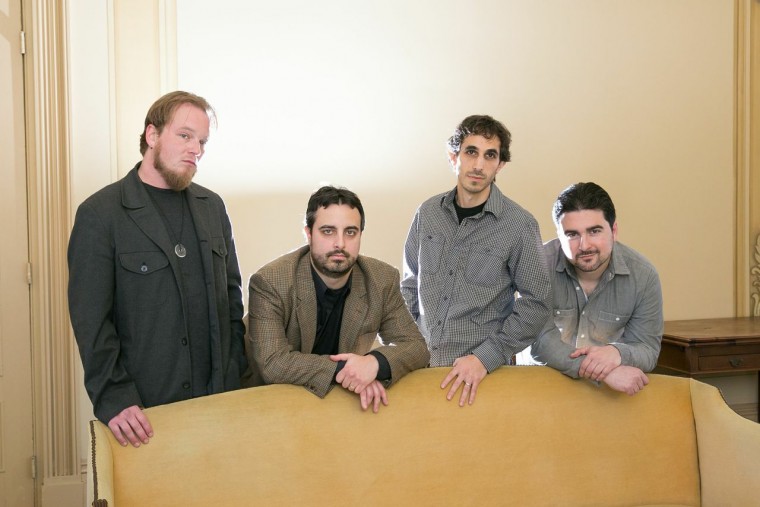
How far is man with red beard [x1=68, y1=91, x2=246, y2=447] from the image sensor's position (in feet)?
6.85

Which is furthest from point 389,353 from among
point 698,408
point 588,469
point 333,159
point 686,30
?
point 686,30

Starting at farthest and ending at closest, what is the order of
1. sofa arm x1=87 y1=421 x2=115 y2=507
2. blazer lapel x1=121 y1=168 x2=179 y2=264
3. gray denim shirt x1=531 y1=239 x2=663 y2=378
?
gray denim shirt x1=531 y1=239 x2=663 y2=378 → blazer lapel x1=121 y1=168 x2=179 y2=264 → sofa arm x1=87 y1=421 x2=115 y2=507

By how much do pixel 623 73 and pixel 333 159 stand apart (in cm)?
161

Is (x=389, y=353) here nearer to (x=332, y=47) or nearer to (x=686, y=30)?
(x=332, y=47)

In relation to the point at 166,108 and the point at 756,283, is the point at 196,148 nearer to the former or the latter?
the point at 166,108

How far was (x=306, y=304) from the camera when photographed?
7.77ft

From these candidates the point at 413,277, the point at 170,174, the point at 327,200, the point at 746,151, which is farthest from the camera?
the point at 746,151

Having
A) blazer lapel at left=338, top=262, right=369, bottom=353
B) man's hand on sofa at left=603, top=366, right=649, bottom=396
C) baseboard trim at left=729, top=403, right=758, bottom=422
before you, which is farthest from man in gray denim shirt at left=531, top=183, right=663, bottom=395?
baseboard trim at left=729, top=403, right=758, bottom=422

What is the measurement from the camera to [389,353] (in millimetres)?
2393

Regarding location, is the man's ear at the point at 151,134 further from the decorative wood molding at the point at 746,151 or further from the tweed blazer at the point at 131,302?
the decorative wood molding at the point at 746,151

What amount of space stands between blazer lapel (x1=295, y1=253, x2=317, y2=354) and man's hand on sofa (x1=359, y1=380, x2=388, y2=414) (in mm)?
227

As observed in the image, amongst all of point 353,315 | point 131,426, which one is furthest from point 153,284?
point 353,315

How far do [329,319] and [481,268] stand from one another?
0.58 meters

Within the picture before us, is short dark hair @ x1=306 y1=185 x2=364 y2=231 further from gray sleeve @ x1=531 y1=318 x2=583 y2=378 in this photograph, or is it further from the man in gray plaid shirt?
gray sleeve @ x1=531 y1=318 x2=583 y2=378
